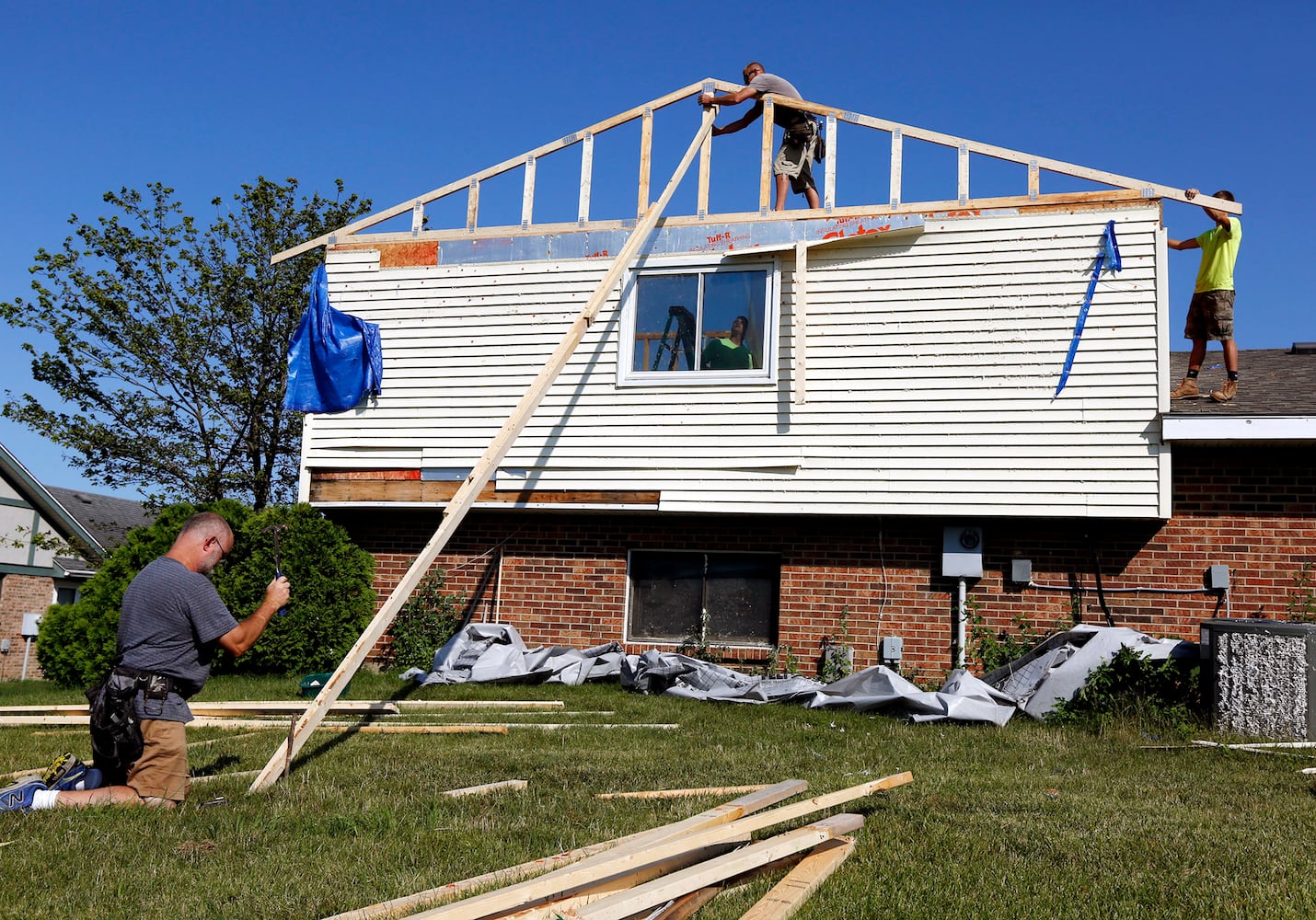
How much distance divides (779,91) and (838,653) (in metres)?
6.03

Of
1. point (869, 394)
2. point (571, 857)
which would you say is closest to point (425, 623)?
point (869, 394)

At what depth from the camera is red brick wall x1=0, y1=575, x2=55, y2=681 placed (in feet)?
90.3

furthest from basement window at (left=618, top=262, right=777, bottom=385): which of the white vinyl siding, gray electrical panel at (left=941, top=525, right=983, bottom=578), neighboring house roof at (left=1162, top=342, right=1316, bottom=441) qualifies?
neighboring house roof at (left=1162, top=342, right=1316, bottom=441)

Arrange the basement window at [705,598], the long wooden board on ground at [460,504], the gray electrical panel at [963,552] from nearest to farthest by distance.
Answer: the long wooden board on ground at [460,504] → the gray electrical panel at [963,552] → the basement window at [705,598]

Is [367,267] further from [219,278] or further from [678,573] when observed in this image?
[219,278]

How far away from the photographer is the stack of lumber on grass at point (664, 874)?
3.29 meters

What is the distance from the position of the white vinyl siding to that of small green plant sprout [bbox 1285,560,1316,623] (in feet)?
4.90

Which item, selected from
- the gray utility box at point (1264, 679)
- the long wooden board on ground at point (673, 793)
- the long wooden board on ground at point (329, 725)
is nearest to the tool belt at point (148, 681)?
the long wooden board on ground at point (673, 793)

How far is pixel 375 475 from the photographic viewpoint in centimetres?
1263

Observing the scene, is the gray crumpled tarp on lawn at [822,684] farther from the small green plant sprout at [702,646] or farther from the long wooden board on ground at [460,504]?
the long wooden board on ground at [460,504]

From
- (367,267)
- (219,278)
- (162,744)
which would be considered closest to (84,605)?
(367,267)

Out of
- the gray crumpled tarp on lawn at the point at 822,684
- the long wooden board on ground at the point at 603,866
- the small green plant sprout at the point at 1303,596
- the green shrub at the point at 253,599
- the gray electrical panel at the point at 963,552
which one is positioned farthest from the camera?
the green shrub at the point at 253,599

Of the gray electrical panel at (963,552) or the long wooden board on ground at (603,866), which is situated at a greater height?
the gray electrical panel at (963,552)

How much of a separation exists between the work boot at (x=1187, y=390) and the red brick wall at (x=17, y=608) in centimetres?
2640
